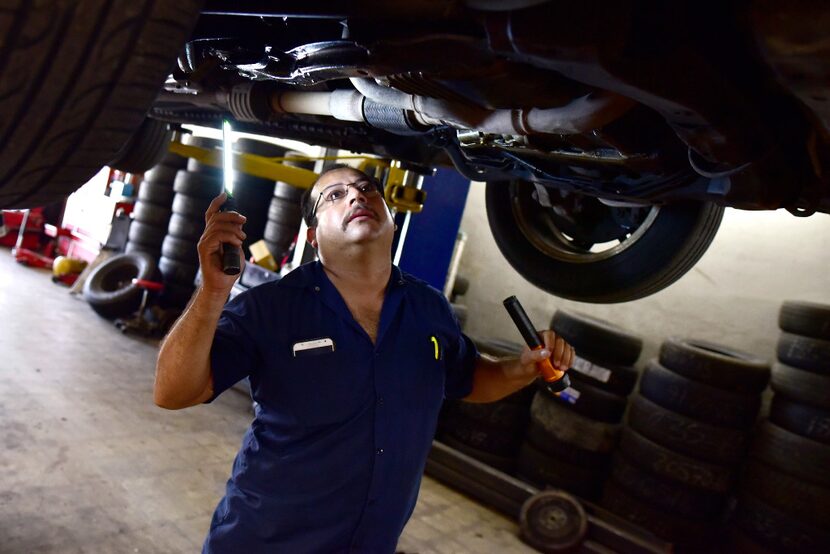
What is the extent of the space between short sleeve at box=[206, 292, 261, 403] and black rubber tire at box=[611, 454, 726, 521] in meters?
2.44

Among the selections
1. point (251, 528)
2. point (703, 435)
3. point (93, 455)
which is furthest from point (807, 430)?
point (93, 455)

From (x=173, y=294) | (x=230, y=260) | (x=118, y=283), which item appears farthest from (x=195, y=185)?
(x=230, y=260)

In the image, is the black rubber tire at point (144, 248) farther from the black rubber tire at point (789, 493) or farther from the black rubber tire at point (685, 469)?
the black rubber tire at point (789, 493)

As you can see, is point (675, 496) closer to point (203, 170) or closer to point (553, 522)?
point (553, 522)

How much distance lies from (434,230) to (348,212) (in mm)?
2389

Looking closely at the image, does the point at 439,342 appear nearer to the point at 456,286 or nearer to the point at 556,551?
the point at 556,551

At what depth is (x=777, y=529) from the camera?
8.85 feet

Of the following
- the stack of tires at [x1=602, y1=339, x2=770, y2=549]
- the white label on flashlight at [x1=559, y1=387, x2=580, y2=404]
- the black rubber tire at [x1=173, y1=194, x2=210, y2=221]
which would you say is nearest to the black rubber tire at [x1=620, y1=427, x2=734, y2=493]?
the stack of tires at [x1=602, y1=339, x2=770, y2=549]

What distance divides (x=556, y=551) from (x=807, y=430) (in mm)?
1344

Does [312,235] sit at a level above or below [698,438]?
above

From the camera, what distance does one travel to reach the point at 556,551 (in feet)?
8.92

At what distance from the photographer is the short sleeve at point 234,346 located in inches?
46.8

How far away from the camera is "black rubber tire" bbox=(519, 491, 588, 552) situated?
2.74 m

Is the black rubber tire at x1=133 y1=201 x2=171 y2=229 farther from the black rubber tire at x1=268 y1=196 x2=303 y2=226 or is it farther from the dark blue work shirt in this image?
the dark blue work shirt
